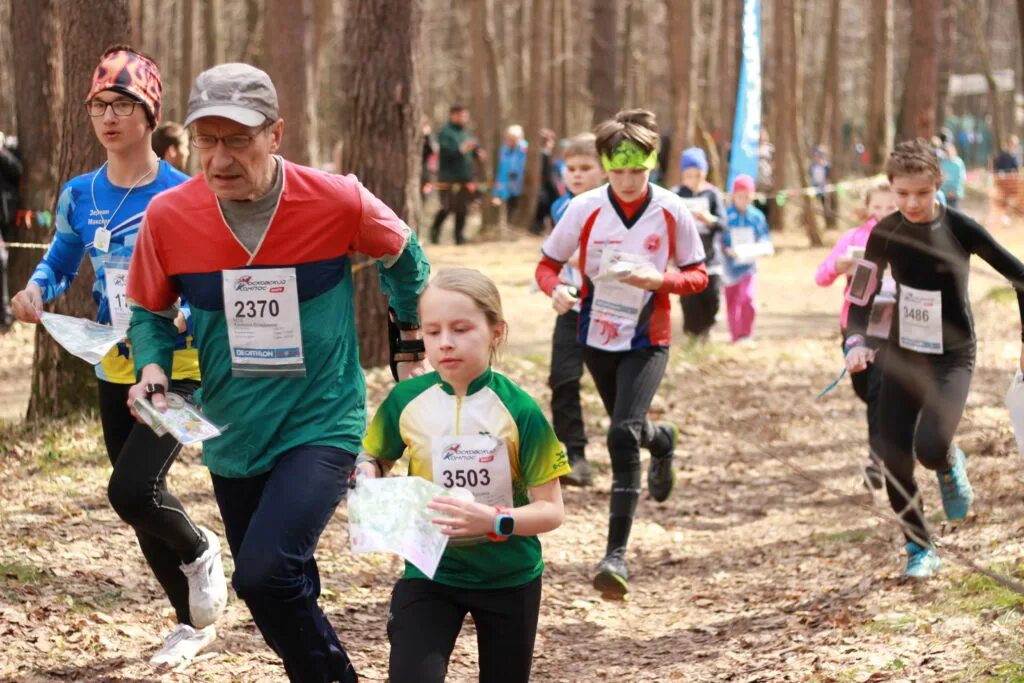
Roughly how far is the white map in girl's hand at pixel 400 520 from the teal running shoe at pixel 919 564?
3.47 metres

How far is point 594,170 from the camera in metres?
7.98

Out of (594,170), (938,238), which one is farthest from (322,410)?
(594,170)

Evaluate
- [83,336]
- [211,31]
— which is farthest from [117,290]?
[211,31]

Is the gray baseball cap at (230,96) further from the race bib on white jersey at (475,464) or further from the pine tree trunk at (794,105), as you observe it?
the pine tree trunk at (794,105)

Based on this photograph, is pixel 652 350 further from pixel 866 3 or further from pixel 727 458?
pixel 866 3

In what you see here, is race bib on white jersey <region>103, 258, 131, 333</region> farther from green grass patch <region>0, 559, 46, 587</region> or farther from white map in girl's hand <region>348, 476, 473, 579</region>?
white map in girl's hand <region>348, 476, 473, 579</region>

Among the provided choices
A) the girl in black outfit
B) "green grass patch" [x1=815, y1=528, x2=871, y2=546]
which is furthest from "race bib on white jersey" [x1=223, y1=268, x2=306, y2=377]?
"green grass patch" [x1=815, y1=528, x2=871, y2=546]

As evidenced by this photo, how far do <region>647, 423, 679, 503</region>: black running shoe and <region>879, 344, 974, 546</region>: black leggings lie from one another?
1.48 m

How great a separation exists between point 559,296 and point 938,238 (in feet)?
5.69

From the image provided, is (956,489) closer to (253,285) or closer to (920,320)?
(920,320)

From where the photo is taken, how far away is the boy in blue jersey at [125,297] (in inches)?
186

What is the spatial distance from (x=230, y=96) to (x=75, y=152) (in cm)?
463

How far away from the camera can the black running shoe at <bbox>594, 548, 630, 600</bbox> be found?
6.23 meters

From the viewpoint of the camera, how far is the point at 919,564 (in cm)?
621
